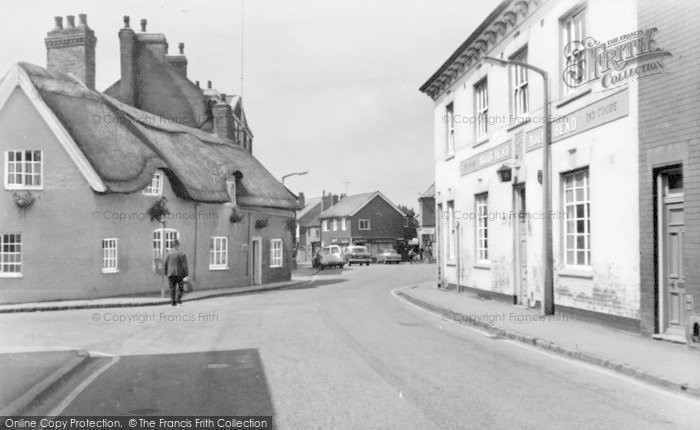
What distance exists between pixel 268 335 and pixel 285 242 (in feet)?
73.8

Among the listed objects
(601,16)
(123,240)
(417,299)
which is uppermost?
(601,16)

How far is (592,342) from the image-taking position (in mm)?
10875

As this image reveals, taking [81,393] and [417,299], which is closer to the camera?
[81,393]

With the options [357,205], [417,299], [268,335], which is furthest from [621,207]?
[357,205]

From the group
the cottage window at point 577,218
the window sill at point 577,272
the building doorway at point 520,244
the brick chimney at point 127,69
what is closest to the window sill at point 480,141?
the building doorway at point 520,244

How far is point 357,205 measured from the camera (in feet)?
269

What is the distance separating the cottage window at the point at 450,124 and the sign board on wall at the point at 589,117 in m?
7.58

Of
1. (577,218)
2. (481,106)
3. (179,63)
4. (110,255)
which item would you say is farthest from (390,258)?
(577,218)

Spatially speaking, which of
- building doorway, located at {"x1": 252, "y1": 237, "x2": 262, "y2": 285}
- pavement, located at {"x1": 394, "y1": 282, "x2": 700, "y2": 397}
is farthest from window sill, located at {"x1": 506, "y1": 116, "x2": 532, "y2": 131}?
building doorway, located at {"x1": 252, "y1": 237, "x2": 262, "y2": 285}

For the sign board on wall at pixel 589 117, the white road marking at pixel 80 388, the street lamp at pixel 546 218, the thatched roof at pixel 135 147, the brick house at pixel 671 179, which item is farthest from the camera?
the thatched roof at pixel 135 147

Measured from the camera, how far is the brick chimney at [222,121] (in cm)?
3675

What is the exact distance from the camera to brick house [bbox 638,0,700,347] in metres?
10.3

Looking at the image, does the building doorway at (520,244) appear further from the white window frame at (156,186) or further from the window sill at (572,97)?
the white window frame at (156,186)

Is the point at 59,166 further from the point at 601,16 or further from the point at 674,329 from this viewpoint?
the point at 674,329
